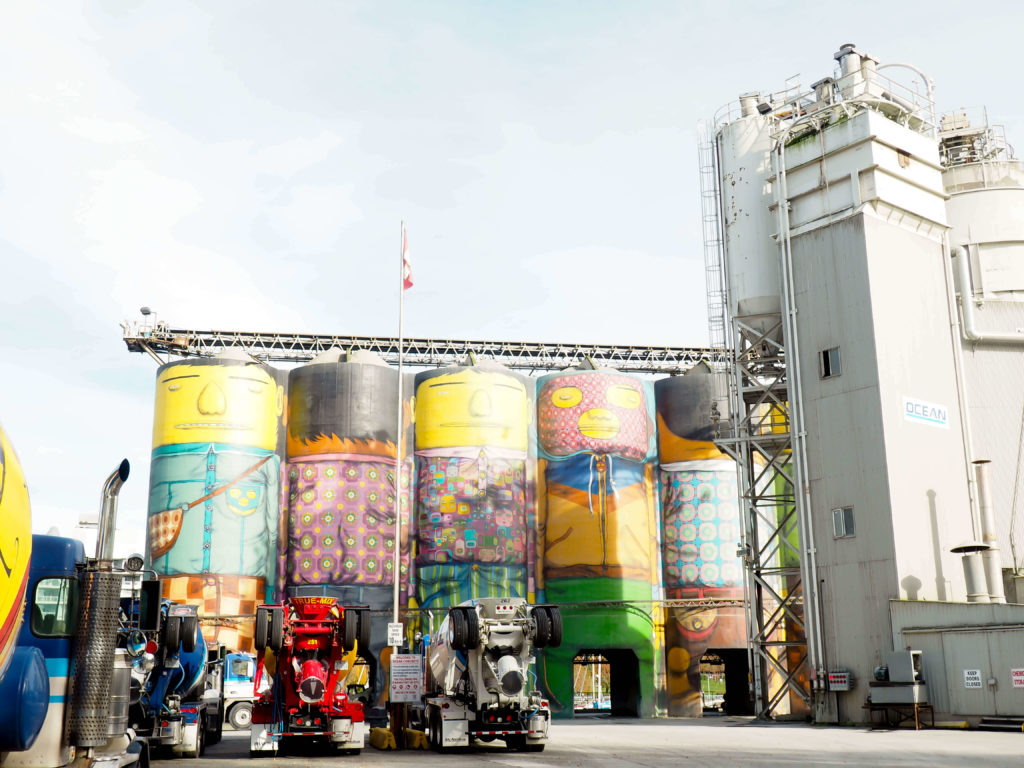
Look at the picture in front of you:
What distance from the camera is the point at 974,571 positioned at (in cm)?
3183

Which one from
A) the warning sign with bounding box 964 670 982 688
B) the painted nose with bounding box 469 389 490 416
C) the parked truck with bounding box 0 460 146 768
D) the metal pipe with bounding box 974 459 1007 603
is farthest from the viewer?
the painted nose with bounding box 469 389 490 416

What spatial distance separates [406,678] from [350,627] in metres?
6.26

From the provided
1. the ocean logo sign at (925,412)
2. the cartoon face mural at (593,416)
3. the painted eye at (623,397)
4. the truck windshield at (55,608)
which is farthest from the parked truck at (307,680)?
the painted eye at (623,397)

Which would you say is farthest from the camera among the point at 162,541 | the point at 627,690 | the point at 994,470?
the point at 627,690

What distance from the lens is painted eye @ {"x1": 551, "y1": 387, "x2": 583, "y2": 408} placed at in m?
52.9

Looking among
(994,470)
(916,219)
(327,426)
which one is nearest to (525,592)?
(327,426)

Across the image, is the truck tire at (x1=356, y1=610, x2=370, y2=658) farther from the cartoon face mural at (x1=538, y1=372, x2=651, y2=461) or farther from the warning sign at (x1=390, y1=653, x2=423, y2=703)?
the cartoon face mural at (x1=538, y1=372, x2=651, y2=461)

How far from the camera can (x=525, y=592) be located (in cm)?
5091

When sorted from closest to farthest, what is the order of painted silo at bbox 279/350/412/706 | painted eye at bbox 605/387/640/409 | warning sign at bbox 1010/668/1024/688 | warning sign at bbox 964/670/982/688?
warning sign at bbox 1010/668/1024/688
warning sign at bbox 964/670/982/688
painted silo at bbox 279/350/412/706
painted eye at bbox 605/387/640/409

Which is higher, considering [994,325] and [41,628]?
[994,325]

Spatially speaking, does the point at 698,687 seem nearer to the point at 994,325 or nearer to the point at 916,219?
the point at 994,325

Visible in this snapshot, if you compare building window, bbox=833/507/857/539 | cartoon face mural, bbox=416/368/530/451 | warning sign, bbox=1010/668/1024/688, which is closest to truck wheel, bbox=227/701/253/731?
cartoon face mural, bbox=416/368/530/451

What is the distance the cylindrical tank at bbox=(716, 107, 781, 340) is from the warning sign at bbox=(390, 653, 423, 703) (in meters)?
19.9

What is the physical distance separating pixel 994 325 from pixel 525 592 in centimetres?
2512
